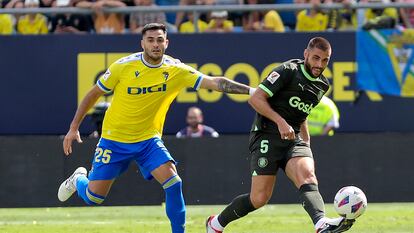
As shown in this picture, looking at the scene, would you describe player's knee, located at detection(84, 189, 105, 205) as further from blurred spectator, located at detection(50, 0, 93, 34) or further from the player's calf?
blurred spectator, located at detection(50, 0, 93, 34)

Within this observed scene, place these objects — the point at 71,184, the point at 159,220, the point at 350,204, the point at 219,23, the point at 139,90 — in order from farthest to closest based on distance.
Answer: the point at 219,23
the point at 159,220
the point at 71,184
the point at 139,90
the point at 350,204

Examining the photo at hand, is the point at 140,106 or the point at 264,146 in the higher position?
the point at 140,106

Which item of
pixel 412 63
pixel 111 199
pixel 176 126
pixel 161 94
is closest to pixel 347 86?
Answer: pixel 412 63

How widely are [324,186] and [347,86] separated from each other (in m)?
2.10

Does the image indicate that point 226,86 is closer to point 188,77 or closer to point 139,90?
point 188,77

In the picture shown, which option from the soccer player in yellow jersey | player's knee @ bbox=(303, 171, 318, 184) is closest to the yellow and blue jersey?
the soccer player in yellow jersey

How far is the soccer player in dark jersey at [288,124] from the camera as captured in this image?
32.9 feet

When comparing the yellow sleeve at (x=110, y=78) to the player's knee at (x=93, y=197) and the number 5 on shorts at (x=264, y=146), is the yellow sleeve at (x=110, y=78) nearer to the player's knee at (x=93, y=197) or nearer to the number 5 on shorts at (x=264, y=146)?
the player's knee at (x=93, y=197)

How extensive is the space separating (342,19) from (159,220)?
544 centimetres

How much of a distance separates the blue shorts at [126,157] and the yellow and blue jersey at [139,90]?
0.23ft

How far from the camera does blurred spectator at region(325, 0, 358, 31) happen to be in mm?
17203

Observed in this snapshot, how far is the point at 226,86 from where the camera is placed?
1038 cm

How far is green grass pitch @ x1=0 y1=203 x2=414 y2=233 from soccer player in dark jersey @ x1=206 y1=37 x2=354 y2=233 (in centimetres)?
201

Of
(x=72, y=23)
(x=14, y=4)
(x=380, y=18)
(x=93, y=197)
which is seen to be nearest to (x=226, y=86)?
(x=93, y=197)
